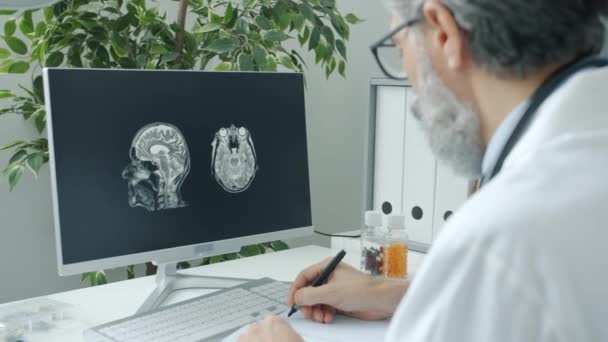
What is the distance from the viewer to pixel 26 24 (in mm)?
1783

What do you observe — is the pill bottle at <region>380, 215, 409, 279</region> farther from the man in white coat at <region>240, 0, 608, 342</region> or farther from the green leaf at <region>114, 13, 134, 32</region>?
the green leaf at <region>114, 13, 134, 32</region>

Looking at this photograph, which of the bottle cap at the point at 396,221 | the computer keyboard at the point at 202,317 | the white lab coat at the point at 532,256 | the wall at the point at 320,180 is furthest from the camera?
the wall at the point at 320,180

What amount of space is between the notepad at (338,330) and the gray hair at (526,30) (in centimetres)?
53

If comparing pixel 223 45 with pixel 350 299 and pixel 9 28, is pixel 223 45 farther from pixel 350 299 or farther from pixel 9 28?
pixel 350 299

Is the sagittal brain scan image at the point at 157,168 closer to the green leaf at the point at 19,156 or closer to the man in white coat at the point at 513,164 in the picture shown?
the man in white coat at the point at 513,164

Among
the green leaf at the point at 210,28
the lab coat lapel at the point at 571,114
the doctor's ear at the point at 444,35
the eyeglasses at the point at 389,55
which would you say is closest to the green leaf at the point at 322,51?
the green leaf at the point at 210,28

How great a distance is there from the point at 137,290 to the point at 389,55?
76 centimetres

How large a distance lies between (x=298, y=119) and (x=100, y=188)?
0.46 m

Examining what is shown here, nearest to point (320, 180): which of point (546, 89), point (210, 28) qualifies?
point (210, 28)

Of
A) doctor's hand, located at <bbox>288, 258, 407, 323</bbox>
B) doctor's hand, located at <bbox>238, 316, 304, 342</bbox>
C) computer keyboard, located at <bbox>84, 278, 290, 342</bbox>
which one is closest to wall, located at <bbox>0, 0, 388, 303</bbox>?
computer keyboard, located at <bbox>84, 278, 290, 342</bbox>

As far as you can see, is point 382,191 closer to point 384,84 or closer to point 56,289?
point 384,84

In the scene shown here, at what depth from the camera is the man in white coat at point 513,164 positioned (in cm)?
47

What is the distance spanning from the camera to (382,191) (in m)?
1.59

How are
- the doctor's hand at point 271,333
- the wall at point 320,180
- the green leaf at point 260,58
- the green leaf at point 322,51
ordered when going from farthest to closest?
the wall at point 320,180, the green leaf at point 322,51, the green leaf at point 260,58, the doctor's hand at point 271,333
